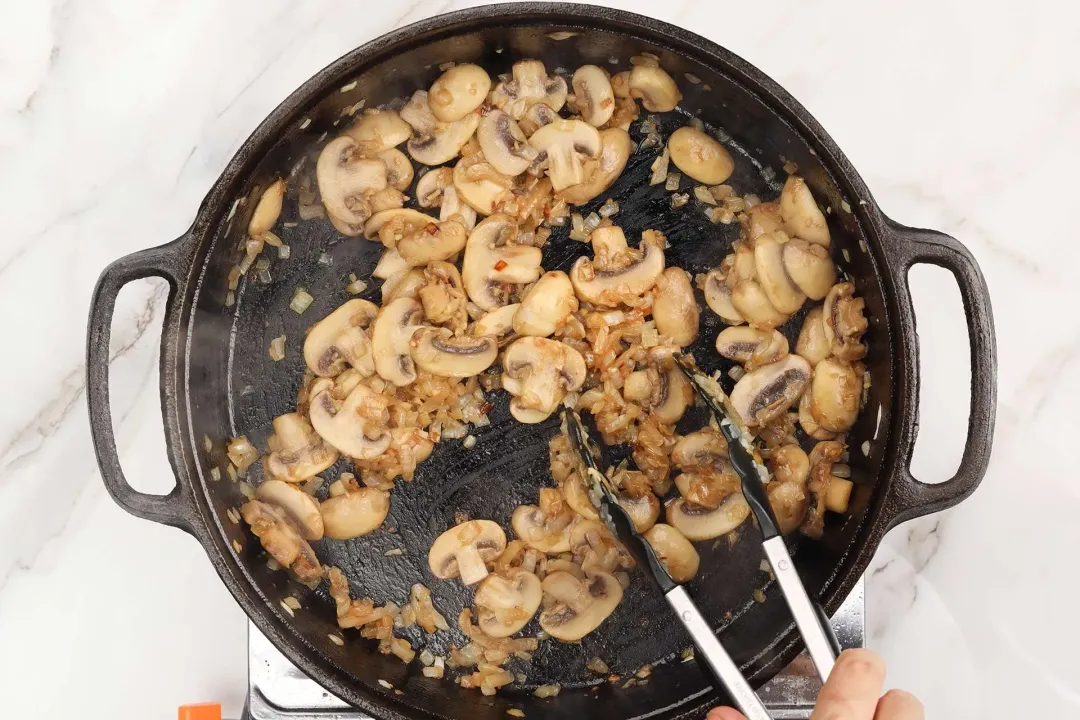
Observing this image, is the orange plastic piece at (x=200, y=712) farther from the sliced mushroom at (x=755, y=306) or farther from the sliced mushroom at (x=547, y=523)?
the sliced mushroom at (x=755, y=306)

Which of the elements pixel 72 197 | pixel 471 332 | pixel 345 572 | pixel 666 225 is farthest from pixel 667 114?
pixel 72 197

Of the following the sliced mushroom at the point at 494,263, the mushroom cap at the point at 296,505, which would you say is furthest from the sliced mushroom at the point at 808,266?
the mushroom cap at the point at 296,505

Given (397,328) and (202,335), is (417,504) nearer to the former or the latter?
(397,328)

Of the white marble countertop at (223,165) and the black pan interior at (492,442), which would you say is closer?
the black pan interior at (492,442)

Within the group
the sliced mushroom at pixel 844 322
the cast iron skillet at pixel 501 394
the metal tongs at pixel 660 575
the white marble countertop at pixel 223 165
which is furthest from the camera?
the white marble countertop at pixel 223 165

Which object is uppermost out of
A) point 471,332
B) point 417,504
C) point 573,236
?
point 573,236

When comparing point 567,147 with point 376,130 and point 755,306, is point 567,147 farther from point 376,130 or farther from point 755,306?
point 755,306

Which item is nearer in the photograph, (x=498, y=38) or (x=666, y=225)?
(x=498, y=38)

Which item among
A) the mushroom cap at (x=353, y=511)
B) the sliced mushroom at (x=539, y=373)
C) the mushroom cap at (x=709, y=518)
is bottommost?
the mushroom cap at (x=709, y=518)
